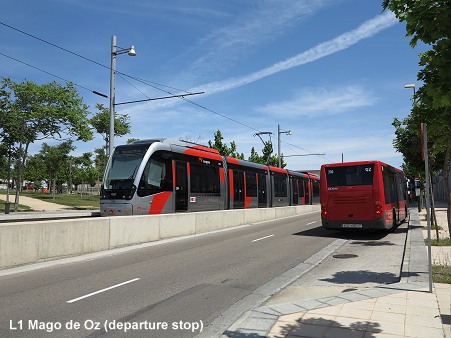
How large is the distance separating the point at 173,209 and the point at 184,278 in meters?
8.68

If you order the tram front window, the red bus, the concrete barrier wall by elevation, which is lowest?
the concrete barrier wall

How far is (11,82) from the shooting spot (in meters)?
26.6

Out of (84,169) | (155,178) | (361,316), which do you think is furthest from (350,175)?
(84,169)

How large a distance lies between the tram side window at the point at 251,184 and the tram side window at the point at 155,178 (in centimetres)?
823

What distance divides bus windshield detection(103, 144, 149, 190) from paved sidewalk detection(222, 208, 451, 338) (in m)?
10.3

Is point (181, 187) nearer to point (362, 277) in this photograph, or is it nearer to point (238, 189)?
point (238, 189)

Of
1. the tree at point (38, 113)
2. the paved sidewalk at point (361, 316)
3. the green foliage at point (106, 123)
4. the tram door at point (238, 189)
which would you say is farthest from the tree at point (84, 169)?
the paved sidewalk at point (361, 316)

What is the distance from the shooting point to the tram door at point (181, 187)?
53.5 ft

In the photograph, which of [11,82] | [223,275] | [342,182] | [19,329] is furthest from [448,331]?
[11,82]

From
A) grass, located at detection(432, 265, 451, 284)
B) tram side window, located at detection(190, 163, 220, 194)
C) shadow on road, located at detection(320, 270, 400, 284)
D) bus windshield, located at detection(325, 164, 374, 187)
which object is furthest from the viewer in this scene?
tram side window, located at detection(190, 163, 220, 194)

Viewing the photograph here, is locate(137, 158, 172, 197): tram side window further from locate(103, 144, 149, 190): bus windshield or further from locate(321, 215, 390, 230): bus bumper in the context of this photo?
locate(321, 215, 390, 230): bus bumper

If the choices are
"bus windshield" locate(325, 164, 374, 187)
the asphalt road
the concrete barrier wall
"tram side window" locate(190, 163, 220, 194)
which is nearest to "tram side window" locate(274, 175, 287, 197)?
"tram side window" locate(190, 163, 220, 194)

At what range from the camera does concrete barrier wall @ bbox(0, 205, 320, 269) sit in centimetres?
848

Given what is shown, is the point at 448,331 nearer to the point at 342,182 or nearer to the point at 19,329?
the point at 19,329
